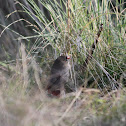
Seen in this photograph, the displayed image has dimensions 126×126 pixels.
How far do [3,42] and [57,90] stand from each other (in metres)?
1.63

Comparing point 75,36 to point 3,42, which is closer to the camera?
point 75,36

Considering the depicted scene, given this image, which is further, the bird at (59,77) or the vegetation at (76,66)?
the bird at (59,77)

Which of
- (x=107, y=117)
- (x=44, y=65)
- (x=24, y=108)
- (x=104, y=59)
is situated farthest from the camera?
(x=44, y=65)

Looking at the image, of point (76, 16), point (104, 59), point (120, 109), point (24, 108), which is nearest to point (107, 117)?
point (120, 109)

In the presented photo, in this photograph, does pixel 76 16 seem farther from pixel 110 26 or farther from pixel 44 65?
pixel 44 65

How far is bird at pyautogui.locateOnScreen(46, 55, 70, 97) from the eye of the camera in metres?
3.14

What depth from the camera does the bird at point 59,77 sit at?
3143 millimetres

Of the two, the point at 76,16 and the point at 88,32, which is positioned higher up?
the point at 76,16

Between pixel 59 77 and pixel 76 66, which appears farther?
pixel 76 66

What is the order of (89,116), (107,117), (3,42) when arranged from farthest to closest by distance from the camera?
1. (3,42)
2. (89,116)
3. (107,117)

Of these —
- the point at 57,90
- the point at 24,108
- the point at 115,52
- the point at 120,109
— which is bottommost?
the point at 57,90

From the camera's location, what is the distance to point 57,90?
10.4 feet

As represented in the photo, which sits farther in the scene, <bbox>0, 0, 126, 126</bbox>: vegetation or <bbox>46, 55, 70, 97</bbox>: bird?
<bbox>46, 55, 70, 97</bbox>: bird

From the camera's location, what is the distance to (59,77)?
320 cm
